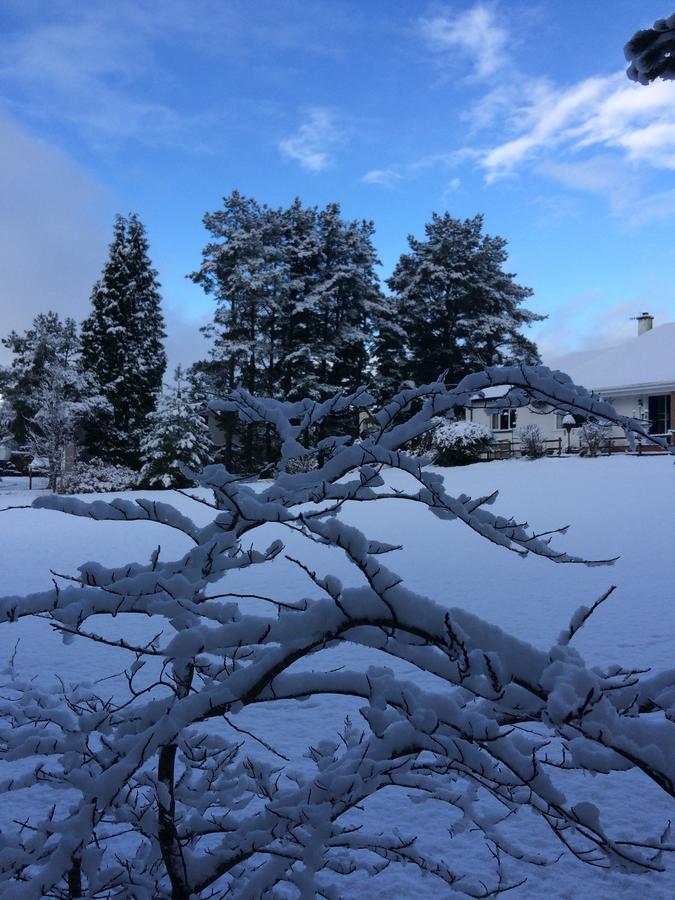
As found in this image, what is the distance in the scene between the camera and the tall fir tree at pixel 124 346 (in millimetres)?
32188

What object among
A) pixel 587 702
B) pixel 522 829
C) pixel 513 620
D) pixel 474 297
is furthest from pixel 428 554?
pixel 474 297

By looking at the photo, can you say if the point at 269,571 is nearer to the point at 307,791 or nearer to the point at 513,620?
the point at 513,620

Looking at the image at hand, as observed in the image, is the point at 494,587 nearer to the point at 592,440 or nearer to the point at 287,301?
the point at 592,440

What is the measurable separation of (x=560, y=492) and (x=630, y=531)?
654cm

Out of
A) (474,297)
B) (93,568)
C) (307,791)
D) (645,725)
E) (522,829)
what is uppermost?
(474,297)

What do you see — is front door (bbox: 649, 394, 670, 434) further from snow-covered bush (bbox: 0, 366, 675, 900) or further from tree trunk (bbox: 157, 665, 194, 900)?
tree trunk (bbox: 157, 665, 194, 900)

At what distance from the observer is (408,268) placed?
36.8 m

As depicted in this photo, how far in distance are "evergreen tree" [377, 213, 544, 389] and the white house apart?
340 centimetres

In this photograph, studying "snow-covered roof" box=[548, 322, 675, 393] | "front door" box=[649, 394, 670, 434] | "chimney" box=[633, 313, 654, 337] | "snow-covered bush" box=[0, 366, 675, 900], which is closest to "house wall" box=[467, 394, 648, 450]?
"front door" box=[649, 394, 670, 434]

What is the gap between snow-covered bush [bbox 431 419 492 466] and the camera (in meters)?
27.5

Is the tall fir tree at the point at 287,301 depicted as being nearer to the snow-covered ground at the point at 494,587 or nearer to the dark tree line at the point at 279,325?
the dark tree line at the point at 279,325

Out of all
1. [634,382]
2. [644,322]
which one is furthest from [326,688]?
[644,322]

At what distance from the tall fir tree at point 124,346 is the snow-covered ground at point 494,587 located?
1213 cm

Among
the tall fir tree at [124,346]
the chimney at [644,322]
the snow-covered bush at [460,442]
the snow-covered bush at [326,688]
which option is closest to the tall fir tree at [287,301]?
the tall fir tree at [124,346]
